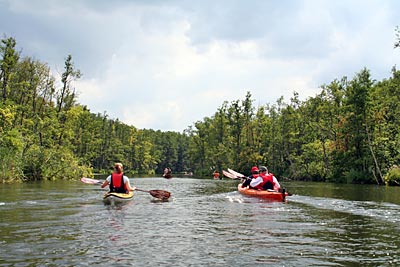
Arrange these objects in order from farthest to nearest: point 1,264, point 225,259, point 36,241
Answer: point 36,241, point 225,259, point 1,264

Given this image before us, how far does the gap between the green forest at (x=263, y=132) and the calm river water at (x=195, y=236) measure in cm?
2035

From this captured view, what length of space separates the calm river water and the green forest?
20.4 metres

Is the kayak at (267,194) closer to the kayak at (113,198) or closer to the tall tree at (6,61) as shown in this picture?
the kayak at (113,198)

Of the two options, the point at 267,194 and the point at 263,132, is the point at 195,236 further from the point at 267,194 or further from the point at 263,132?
the point at 263,132

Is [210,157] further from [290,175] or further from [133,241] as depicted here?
[133,241]

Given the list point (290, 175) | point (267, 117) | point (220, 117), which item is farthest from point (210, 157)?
point (290, 175)

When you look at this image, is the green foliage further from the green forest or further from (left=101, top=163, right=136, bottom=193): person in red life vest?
(left=101, top=163, right=136, bottom=193): person in red life vest

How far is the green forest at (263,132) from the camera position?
117 ft

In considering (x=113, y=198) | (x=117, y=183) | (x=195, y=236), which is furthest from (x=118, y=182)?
(x=195, y=236)

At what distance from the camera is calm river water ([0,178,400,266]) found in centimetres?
687

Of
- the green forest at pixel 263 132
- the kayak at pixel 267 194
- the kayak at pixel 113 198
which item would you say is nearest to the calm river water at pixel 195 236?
the kayak at pixel 113 198

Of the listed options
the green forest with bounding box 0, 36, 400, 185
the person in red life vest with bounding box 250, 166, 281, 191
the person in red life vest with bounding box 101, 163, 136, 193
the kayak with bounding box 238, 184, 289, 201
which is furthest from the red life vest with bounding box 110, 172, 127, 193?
the green forest with bounding box 0, 36, 400, 185

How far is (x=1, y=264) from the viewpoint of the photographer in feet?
20.7

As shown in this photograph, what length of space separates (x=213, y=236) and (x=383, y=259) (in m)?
3.44
